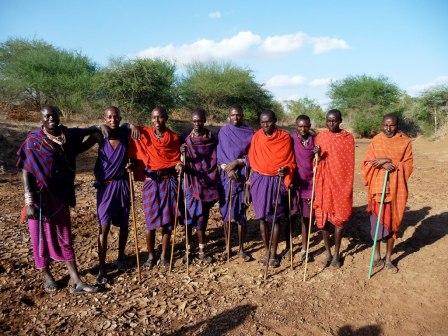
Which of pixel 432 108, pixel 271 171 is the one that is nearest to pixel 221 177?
pixel 271 171

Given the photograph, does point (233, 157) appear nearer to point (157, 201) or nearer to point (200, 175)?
point (200, 175)

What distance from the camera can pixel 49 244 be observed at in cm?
423

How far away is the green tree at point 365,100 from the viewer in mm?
26781

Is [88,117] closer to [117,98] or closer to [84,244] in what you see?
[117,98]

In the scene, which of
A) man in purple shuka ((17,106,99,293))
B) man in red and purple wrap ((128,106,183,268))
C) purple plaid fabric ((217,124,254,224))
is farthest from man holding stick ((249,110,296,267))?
man in purple shuka ((17,106,99,293))

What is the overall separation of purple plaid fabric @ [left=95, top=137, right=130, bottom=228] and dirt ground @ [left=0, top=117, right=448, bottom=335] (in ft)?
2.72

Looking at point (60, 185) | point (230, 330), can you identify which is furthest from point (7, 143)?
point (230, 330)

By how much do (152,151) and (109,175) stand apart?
0.58 meters

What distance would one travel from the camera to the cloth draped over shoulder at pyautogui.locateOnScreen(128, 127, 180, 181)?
4641 mm

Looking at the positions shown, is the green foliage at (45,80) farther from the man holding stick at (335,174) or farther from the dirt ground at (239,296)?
the man holding stick at (335,174)

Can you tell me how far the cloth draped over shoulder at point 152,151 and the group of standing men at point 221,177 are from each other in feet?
0.04

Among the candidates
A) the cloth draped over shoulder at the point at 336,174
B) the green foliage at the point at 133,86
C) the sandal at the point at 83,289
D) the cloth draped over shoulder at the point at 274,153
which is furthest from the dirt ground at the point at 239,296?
the green foliage at the point at 133,86

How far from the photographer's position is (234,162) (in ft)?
16.3

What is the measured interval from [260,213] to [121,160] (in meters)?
1.85
